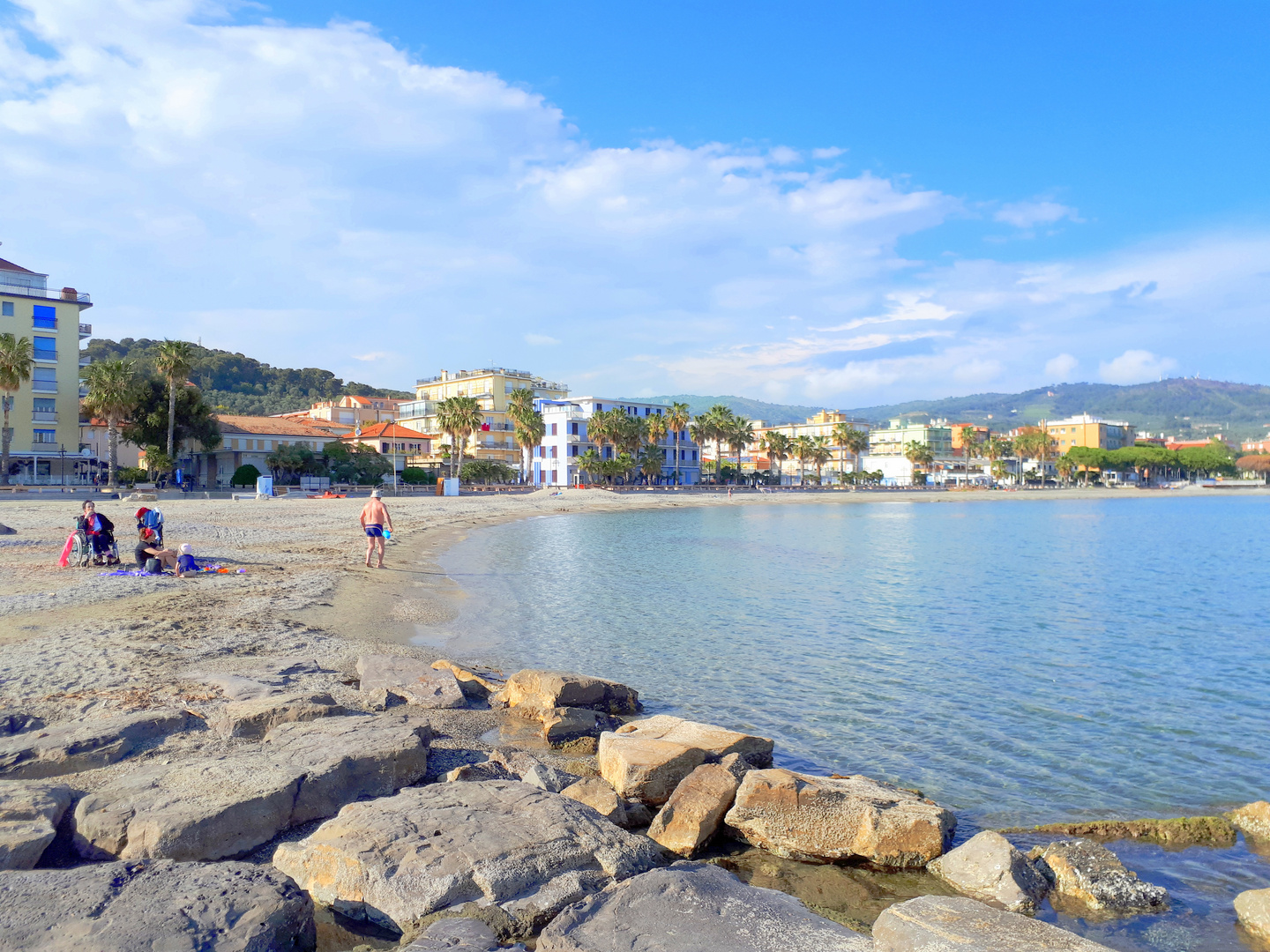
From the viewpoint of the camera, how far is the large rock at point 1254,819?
20.9 ft

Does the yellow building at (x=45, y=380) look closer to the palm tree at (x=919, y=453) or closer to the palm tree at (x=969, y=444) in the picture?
the palm tree at (x=919, y=453)

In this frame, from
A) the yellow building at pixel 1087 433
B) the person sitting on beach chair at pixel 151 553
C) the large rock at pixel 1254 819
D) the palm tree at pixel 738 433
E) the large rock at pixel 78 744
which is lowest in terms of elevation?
the large rock at pixel 1254 819

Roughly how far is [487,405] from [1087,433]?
132 m

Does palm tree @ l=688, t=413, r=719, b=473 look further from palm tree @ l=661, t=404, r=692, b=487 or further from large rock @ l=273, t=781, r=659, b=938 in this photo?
large rock @ l=273, t=781, r=659, b=938

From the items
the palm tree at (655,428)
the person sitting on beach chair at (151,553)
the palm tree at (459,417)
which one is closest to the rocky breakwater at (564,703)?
the person sitting on beach chair at (151,553)

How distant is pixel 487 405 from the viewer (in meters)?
98.2

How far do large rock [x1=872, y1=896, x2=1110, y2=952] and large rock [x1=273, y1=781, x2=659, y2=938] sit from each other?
5.10 ft

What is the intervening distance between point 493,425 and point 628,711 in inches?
3535

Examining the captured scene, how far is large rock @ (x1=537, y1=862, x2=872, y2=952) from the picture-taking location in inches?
152

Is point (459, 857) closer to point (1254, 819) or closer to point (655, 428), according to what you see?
point (1254, 819)

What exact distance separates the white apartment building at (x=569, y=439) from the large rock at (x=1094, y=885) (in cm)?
7895

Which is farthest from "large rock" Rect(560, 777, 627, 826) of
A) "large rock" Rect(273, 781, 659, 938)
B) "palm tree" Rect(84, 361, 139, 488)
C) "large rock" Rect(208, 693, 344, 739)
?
"palm tree" Rect(84, 361, 139, 488)

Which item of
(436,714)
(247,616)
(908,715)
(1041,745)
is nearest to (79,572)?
(247,616)

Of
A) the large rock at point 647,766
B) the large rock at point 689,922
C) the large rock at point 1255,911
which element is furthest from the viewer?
the large rock at point 647,766
